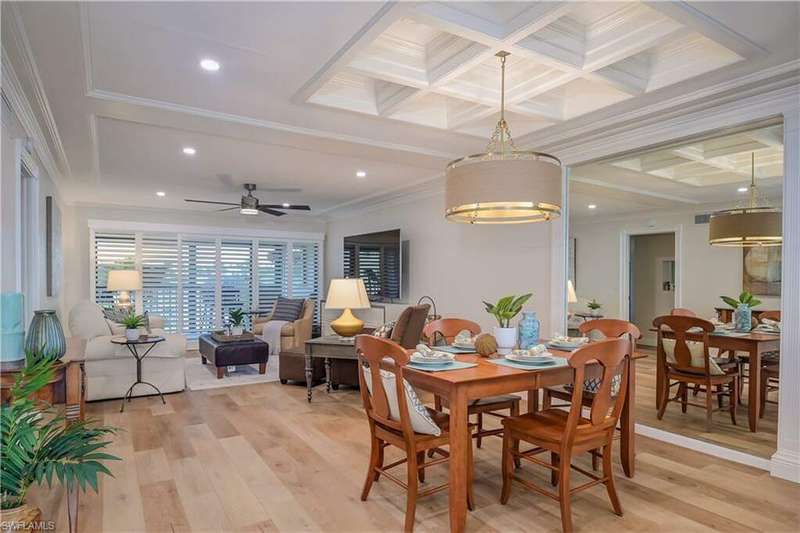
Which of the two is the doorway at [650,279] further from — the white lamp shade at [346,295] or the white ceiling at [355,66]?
the white lamp shade at [346,295]

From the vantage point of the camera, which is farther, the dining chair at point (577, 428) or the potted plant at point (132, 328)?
the potted plant at point (132, 328)

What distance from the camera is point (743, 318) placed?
3.38 m

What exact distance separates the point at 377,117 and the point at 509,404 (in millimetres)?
2319

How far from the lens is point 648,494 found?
9.16 feet

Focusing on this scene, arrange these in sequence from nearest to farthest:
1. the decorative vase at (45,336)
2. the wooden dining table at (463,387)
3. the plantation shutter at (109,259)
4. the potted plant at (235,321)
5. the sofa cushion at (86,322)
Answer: the wooden dining table at (463,387), the decorative vase at (45,336), the sofa cushion at (86,322), the potted plant at (235,321), the plantation shutter at (109,259)

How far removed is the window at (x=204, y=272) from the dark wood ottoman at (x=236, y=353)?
2.79 meters

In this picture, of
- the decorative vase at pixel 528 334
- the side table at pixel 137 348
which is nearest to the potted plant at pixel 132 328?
the side table at pixel 137 348

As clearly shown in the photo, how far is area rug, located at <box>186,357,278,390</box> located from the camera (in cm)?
552

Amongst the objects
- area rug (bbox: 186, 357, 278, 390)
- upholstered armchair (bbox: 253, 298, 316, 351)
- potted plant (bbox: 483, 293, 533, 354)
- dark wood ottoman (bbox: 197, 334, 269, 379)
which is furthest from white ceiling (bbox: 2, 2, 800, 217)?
upholstered armchair (bbox: 253, 298, 316, 351)

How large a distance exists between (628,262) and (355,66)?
2.78 meters

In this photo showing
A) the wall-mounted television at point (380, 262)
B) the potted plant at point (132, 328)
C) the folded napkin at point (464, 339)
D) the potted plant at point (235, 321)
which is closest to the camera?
the folded napkin at point (464, 339)

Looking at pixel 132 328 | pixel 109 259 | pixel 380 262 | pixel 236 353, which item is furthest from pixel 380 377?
pixel 109 259

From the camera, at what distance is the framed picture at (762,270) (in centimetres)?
320

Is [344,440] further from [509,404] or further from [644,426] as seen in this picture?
[644,426]
